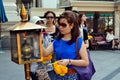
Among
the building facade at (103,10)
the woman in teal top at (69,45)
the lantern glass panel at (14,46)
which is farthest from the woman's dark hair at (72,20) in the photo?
the building facade at (103,10)

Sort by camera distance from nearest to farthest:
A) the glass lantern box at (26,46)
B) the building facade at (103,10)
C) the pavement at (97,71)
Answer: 1. the glass lantern box at (26,46)
2. the pavement at (97,71)
3. the building facade at (103,10)

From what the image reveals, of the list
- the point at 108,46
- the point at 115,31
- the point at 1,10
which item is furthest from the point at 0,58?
the point at 115,31

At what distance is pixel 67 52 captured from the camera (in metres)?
3.42

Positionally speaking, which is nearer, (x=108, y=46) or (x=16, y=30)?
(x=16, y=30)

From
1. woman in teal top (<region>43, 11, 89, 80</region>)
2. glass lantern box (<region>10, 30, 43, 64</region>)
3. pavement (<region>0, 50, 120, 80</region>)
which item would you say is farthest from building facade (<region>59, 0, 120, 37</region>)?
glass lantern box (<region>10, 30, 43, 64</region>)

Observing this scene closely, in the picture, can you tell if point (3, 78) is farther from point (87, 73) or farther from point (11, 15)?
point (11, 15)

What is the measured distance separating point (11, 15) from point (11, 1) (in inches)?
31.9

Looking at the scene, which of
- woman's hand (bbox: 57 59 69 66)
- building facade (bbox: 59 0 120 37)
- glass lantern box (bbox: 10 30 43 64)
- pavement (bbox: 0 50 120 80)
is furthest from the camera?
building facade (bbox: 59 0 120 37)

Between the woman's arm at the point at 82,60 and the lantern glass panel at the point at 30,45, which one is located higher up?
the lantern glass panel at the point at 30,45

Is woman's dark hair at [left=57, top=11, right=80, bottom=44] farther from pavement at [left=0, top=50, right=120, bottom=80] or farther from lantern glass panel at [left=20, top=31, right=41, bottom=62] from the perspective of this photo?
pavement at [left=0, top=50, right=120, bottom=80]

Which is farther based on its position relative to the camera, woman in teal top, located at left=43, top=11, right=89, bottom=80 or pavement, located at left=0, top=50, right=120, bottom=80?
pavement, located at left=0, top=50, right=120, bottom=80

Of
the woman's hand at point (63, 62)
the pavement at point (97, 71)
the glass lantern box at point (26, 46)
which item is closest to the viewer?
the glass lantern box at point (26, 46)

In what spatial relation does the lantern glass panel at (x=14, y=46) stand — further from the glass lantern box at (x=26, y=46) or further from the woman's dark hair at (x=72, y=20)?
the woman's dark hair at (x=72, y=20)

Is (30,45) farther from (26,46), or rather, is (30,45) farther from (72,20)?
(72,20)
